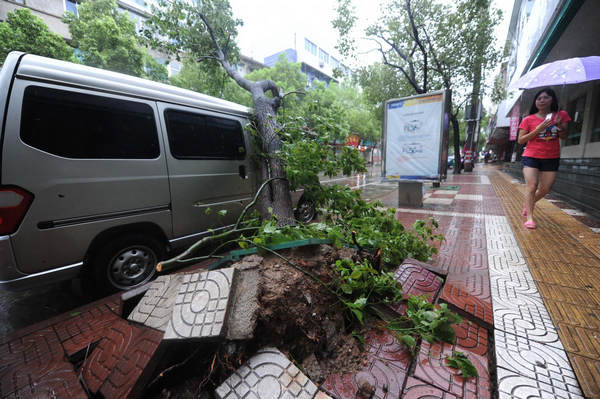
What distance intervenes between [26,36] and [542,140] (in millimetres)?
19407

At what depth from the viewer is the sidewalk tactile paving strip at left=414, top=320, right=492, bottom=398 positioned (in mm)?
1297

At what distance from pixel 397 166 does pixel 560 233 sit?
3.05m

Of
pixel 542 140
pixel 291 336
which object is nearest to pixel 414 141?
pixel 542 140

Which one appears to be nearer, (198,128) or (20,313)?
(20,313)

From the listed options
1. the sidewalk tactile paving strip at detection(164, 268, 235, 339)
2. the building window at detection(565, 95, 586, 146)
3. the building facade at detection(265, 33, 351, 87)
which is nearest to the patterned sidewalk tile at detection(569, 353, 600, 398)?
the sidewalk tactile paving strip at detection(164, 268, 235, 339)

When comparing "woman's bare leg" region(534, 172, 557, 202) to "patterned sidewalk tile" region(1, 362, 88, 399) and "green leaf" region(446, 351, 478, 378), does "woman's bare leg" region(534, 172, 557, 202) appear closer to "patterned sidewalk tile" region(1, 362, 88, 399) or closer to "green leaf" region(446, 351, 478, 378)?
"green leaf" region(446, 351, 478, 378)

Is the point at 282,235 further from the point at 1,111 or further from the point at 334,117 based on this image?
the point at 1,111

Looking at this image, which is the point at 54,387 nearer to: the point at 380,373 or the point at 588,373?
the point at 380,373

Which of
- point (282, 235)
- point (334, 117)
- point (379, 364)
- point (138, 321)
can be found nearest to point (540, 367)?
point (379, 364)

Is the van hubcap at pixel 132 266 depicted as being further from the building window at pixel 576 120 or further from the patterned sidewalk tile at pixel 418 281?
the building window at pixel 576 120

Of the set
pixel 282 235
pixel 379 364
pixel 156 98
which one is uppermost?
pixel 156 98

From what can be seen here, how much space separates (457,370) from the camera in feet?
4.57

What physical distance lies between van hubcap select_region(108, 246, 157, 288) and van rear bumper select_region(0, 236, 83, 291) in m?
0.41

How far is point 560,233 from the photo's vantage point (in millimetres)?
3668
